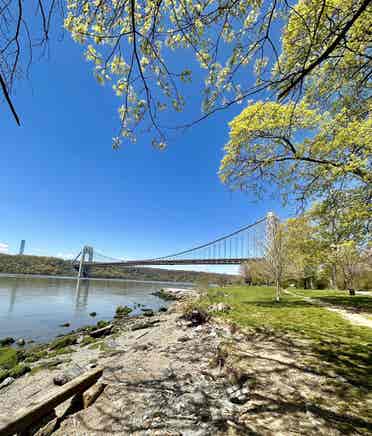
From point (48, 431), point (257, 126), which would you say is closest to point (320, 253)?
point (257, 126)

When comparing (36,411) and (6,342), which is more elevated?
(36,411)

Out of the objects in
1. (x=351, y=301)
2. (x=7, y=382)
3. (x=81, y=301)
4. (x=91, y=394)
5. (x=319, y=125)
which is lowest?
(x=81, y=301)

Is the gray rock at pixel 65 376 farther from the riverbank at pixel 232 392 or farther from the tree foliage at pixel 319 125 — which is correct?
the tree foliage at pixel 319 125

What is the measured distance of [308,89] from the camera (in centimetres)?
501

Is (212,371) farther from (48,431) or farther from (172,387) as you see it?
(48,431)

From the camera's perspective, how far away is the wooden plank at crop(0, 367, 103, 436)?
1.97 metres

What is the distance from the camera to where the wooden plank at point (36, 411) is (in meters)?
1.97

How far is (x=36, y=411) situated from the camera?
2203 millimetres

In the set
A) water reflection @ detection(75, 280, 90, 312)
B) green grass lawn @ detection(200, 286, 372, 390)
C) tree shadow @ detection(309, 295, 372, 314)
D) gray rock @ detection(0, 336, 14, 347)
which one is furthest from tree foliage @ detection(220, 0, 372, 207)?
water reflection @ detection(75, 280, 90, 312)

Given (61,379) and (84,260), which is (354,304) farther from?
(84,260)

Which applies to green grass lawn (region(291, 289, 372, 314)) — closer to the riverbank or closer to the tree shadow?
the tree shadow

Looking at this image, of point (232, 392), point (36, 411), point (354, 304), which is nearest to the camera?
point (36, 411)

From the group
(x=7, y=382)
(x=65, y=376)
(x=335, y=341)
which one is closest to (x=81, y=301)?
(x=7, y=382)

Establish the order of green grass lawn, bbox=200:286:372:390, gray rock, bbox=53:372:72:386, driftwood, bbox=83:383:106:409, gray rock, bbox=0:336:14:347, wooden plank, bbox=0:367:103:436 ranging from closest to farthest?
1. wooden plank, bbox=0:367:103:436
2. driftwood, bbox=83:383:106:409
3. green grass lawn, bbox=200:286:372:390
4. gray rock, bbox=53:372:72:386
5. gray rock, bbox=0:336:14:347
